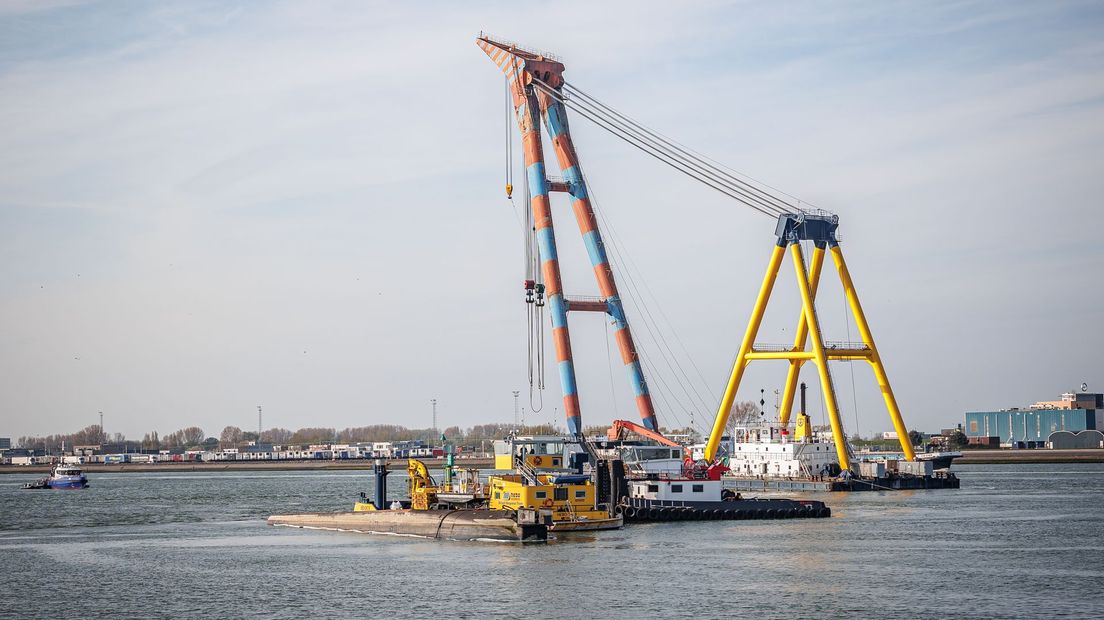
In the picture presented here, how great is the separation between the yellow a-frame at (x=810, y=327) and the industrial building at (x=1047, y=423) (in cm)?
10189

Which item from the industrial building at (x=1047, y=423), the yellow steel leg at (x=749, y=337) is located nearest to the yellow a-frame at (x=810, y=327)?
the yellow steel leg at (x=749, y=337)

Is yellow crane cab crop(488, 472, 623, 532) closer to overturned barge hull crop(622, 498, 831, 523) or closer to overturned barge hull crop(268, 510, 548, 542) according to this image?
overturned barge hull crop(268, 510, 548, 542)

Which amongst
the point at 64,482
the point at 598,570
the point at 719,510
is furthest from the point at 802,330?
the point at 64,482

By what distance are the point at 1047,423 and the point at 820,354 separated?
113m

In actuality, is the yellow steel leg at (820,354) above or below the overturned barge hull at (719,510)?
above

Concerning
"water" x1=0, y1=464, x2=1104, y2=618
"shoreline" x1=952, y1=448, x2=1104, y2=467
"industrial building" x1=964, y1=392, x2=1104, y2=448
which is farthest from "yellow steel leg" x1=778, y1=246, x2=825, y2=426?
"industrial building" x1=964, y1=392, x2=1104, y2=448

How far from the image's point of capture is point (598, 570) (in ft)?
122

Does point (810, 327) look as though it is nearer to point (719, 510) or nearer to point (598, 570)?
point (719, 510)

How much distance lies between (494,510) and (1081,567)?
2028cm

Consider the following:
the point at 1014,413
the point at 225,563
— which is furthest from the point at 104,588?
the point at 1014,413

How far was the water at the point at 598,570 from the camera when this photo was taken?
104ft

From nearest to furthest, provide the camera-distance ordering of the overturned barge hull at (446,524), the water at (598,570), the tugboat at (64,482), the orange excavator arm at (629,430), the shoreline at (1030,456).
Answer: the water at (598,570) → the overturned barge hull at (446,524) → the orange excavator arm at (629,430) → the tugboat at (64,482) → the shoreline at (1030,456)

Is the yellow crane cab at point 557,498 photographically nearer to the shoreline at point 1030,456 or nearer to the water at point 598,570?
the water at point 598,570

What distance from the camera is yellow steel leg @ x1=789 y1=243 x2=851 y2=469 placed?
2808 inches
